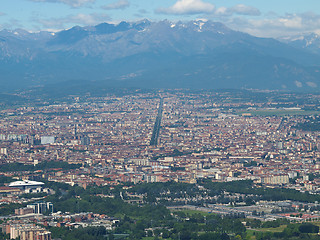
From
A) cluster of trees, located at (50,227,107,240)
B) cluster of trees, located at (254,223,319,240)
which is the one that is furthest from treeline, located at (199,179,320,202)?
cluster of trees, located at (50,227,107,240)

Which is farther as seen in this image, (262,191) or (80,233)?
(262,191)

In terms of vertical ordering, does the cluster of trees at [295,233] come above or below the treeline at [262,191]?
below

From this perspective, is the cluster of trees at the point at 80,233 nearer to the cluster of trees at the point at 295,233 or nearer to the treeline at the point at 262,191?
the cluster of trees at the point at 295,233

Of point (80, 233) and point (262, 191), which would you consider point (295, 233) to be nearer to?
point (80, 233)

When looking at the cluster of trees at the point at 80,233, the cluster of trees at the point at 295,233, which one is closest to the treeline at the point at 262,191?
the cluster of trees at the point at 295,233

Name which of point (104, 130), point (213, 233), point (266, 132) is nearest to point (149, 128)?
point (104, 130)

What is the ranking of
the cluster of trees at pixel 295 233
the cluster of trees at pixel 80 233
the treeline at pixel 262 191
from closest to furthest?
the cluster of trees at pixel 295 233 → the cluster of trees at pixel 80 233 → the treeline at pixel 262 191

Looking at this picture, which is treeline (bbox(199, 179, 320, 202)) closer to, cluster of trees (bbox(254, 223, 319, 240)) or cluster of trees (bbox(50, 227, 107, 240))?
cluster of trees (bbox(254, 223, 319, 240))

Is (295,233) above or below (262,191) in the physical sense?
below

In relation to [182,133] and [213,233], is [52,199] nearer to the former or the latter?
[213,233]

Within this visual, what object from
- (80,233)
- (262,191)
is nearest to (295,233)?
(80,233)

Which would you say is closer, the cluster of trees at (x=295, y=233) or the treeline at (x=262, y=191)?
the cluster of trees at (x=295, y=233)

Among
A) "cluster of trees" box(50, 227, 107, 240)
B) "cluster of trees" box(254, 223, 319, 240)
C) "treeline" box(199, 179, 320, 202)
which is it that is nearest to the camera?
"cluster of trees" box(254, 223, 319, 240)
